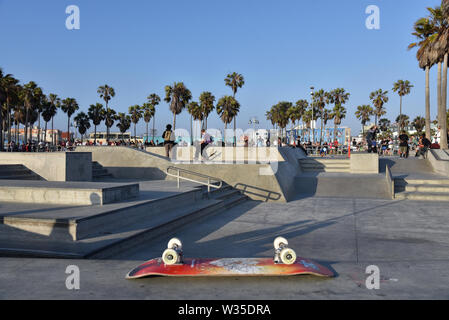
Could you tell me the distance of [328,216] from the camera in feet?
33.1

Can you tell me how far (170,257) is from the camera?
449 cm

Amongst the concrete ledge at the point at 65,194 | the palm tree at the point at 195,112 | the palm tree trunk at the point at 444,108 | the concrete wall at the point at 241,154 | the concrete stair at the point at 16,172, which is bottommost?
the concrete ledge at the point at 65,194

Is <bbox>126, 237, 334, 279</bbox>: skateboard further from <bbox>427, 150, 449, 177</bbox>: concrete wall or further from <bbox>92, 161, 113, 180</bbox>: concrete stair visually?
<bbox>427, 150, 449, 177</bbox>: concrete wall

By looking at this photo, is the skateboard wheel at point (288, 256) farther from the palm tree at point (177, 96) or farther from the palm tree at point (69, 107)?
the palm tree at point (69, 107)

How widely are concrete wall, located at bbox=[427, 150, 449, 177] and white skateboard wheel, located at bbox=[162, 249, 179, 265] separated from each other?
49.9 feet

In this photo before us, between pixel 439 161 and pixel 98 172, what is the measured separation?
15.6m

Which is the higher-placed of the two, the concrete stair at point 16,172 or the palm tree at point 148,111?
the palm tree at point 148,111

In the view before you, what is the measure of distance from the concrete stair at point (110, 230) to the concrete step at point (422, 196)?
27.6ft

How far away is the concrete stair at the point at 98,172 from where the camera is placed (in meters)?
14.2

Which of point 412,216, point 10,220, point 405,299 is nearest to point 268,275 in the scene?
point 405,299

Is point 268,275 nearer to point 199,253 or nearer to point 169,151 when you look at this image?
point 199,253

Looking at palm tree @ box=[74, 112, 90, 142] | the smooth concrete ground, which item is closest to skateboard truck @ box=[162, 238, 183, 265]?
the smooth concrete ground

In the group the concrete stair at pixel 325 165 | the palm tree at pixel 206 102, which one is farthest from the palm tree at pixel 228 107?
the concrete stair at pixel 325 165
